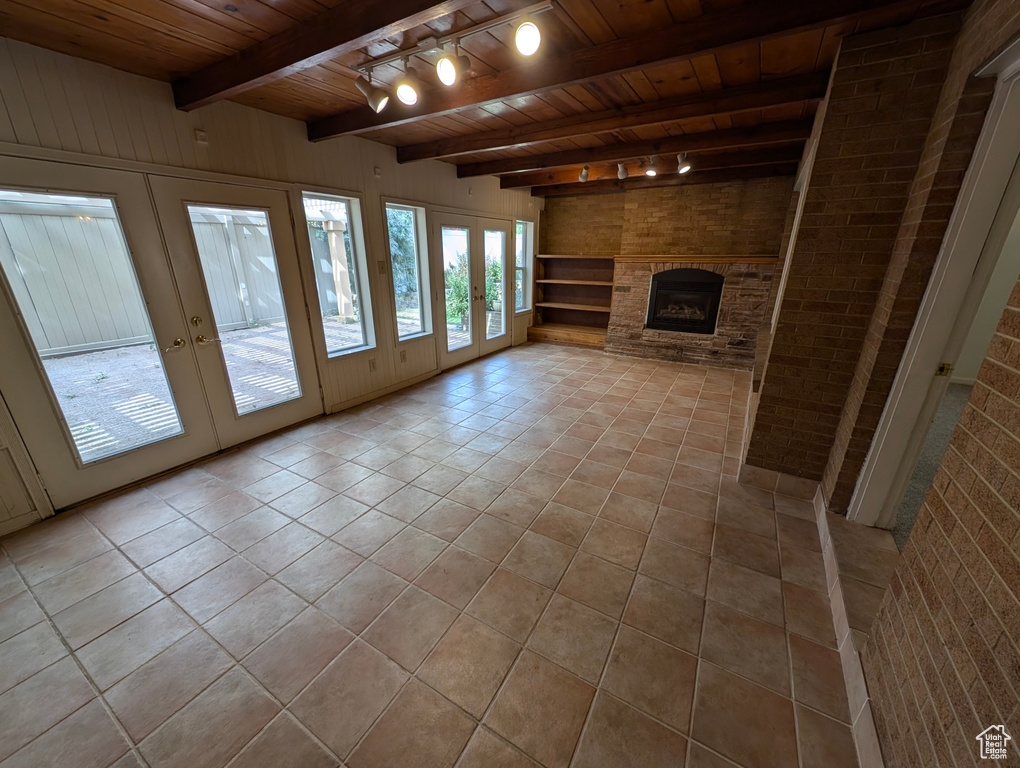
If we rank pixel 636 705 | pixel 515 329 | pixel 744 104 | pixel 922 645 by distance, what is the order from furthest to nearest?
pixel 515 329 → pixel 744 104 → pixel 636 705 → pixel 922 645

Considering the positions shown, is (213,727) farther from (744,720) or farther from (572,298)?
(572,298)

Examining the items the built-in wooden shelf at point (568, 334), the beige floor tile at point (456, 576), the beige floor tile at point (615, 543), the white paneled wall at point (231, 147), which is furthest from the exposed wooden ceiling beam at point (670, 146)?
the beige floor tile at point (456, 576)

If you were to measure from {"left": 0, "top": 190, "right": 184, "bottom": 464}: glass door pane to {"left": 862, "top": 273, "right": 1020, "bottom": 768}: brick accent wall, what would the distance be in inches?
158

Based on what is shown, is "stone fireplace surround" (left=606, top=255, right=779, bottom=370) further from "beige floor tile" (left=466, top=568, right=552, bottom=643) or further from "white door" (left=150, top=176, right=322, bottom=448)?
"beige floor tile" (left=466, top=568, right=552, bottom=643)

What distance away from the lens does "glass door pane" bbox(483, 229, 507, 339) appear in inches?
231

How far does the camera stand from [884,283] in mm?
2049

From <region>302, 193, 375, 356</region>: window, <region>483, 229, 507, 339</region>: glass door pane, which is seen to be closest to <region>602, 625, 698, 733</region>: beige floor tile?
<region>302, 193, 375, 356</region>: window

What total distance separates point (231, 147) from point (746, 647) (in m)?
4.38

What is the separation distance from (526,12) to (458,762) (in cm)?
296

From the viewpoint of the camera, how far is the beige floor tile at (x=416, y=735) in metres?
1.23

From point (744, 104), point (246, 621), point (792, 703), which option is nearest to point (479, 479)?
point (246, 621)

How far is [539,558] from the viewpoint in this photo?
6.73ft

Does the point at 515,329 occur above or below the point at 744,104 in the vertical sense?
below

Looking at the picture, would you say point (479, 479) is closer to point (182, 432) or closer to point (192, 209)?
point (182, 432)
